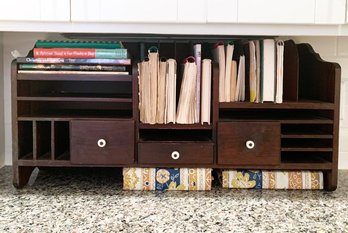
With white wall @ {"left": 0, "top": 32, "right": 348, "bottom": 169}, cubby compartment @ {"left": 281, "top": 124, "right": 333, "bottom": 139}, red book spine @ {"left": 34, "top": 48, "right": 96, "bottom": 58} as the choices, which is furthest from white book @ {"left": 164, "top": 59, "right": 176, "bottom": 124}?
white wall @ {"left": 0, "top": 32, "right": 348, "bottom": 169}

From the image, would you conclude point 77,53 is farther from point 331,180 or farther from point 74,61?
point 331,180

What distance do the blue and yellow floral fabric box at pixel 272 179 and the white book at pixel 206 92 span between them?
18cm

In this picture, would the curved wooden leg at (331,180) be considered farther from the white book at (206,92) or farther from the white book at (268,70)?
the white book at (206,92)

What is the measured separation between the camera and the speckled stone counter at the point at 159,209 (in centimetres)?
88

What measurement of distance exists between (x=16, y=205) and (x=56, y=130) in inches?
8.9

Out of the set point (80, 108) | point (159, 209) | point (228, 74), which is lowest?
point (159, 209)

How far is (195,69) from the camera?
109 centimetres

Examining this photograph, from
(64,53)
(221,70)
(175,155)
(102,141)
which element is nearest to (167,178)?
(175,155)

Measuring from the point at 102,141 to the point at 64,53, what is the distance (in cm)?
26

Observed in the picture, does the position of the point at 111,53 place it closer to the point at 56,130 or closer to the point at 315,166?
the point at 56,130
